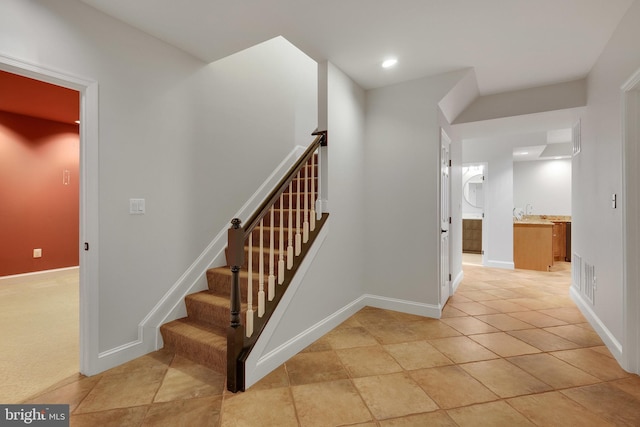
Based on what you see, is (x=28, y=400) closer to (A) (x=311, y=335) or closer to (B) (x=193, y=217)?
(B) (x=193, y=217)

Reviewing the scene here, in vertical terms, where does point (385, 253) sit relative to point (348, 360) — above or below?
above

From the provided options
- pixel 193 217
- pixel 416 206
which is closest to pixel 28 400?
pixel 193 217

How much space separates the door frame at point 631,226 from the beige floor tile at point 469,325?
37.3 inches

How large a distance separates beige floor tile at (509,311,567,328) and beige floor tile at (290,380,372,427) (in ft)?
7.44

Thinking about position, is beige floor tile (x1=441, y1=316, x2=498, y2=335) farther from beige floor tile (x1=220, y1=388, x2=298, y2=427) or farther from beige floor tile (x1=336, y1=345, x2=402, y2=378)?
beige floor tile (x1=220, y1=388, x2=298, y2=427)

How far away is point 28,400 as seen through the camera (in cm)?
175

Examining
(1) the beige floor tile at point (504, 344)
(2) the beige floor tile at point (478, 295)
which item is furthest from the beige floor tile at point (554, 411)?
(2) the beige floor tile at point (478, 295)

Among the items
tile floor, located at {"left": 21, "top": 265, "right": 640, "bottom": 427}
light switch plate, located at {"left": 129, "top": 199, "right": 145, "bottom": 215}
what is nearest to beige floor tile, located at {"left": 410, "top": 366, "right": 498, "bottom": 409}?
tile floor, located at {"left": 21, "top": 265, "right": 640, "bottom": 427}

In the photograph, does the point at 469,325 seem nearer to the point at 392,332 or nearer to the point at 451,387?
the point at 392,332

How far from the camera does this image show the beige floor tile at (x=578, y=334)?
2.54m

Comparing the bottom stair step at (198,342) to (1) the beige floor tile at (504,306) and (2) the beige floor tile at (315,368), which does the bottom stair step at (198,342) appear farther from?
(1) the beige floor tile at (504,306)

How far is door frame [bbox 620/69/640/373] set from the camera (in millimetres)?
2006

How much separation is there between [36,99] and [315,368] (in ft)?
16.0

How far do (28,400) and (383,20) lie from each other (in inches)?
135
